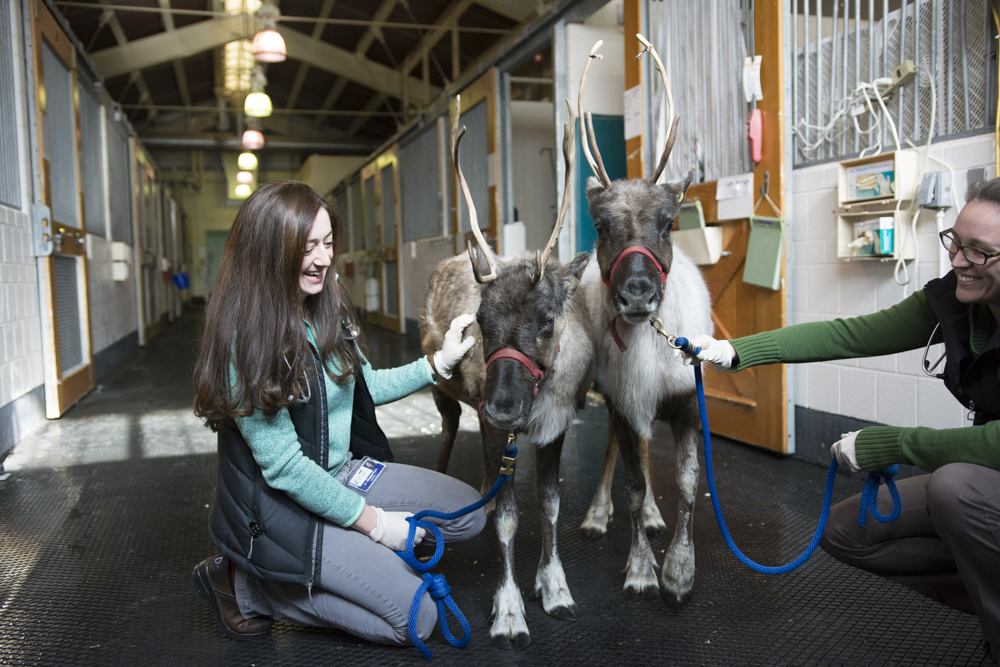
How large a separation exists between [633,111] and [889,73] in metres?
1.78

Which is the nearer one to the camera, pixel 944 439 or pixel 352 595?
pixel 944 439

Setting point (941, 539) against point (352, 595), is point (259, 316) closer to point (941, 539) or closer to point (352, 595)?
point (352, 595)

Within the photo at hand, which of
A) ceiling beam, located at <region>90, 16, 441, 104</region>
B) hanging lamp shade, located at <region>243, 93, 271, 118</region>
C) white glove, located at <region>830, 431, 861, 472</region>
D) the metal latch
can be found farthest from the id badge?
ceiling beam, located at <region>90, 16, 441, 104</region>

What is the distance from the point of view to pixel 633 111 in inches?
190

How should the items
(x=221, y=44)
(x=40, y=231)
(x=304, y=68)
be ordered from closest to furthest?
(x=40, y=231)
(x=221, y=44)
(x=304, y=68)

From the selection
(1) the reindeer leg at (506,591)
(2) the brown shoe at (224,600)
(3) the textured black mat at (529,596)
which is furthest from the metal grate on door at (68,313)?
(1) the reindeer leg at (506,591)

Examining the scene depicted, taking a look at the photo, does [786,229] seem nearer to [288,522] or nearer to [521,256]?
[521,256]

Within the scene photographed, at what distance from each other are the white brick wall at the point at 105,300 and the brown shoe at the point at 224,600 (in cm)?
566

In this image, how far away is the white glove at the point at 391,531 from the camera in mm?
2041

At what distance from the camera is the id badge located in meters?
2.27

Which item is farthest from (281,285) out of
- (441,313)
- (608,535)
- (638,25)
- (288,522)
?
(638,25)

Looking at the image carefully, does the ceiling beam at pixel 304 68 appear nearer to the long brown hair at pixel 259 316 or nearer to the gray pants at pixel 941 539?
the long brown hair at pixel 259 316

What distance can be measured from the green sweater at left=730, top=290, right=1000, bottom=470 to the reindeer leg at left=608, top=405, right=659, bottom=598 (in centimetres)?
64

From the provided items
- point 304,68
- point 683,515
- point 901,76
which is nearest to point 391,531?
point 683,515
